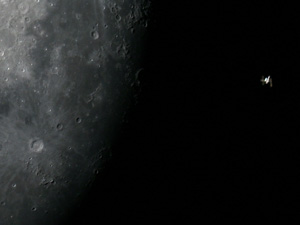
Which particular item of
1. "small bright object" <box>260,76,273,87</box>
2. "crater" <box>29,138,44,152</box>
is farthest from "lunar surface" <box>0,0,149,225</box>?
"small bright object" <box>260,76,273,87</box>

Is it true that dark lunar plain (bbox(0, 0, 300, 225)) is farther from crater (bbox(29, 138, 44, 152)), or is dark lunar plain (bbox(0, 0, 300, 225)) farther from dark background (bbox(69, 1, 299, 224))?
crater (bbox(29, 138, 44, 152))

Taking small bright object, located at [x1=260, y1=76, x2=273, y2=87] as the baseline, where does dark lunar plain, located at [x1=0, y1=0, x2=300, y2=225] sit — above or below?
below

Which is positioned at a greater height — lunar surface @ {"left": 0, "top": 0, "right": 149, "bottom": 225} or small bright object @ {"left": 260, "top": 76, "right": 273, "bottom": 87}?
small bright object @ {"left": 260, "top": 76, "right": 273, "bottom": 87}

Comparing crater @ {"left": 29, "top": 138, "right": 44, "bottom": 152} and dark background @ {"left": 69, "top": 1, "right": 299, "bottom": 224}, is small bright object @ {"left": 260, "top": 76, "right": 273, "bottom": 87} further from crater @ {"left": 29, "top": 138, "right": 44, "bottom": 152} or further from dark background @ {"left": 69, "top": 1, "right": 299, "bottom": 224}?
crater @ {"left": 29, "top": 138, "right": 44, "bottom": 152}

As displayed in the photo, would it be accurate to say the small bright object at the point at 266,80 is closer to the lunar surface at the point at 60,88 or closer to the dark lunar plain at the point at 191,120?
the dark lunar plain at the point at 191,120

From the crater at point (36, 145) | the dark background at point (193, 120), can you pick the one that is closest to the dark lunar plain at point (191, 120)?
the dark background at point (193, 120)

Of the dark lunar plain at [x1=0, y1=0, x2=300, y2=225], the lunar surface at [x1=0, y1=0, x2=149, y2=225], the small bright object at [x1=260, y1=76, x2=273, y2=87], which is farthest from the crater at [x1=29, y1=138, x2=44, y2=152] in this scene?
the small bright object at [x1=260, y1=76, x2=273, y2=87]

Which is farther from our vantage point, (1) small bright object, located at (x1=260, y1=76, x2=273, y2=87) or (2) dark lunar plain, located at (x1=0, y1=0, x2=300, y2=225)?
(1) small bright object, located at (x1=260, y1=76, x2=273, y2=87)
